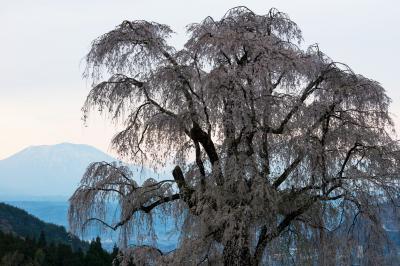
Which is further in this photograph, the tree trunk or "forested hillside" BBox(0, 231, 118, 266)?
"forested hillside" BBox(0, 231, 118, 266)

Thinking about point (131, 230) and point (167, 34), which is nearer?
point (131, 230)

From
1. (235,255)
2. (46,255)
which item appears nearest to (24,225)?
(46,255)

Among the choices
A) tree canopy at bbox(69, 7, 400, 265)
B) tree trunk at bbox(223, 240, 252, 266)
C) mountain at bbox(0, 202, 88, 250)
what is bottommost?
tree trunk at bbox(223, 240, 252, 266)

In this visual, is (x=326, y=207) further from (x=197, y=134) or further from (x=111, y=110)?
(x=111, y=110)

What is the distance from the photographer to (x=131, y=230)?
468 inches

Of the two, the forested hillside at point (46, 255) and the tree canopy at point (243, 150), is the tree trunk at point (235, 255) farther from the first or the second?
the forested hillside at point (46, 255)

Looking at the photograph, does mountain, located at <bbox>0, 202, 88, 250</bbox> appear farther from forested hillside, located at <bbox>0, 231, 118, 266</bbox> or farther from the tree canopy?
the tree canopy

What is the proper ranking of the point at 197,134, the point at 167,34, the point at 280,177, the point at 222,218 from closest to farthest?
the point at 222,218, the point at 280,177, the point at 197,134, the point at 167,34

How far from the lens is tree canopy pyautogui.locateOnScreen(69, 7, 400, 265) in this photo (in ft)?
34.6

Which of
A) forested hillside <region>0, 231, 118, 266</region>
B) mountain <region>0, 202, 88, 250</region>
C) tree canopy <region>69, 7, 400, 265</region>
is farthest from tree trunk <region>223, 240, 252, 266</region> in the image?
mountain <region>0, 202, 88, 250</region>

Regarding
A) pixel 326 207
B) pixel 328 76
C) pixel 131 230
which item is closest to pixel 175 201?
pixel 131 230

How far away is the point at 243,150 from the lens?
11.0 metres

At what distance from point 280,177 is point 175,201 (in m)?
2.52

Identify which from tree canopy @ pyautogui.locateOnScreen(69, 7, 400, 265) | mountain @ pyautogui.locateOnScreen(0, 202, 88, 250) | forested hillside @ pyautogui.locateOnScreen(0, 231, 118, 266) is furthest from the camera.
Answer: mountain @ pyautogui.locateOnScreen(0, 202, 88, 250)
